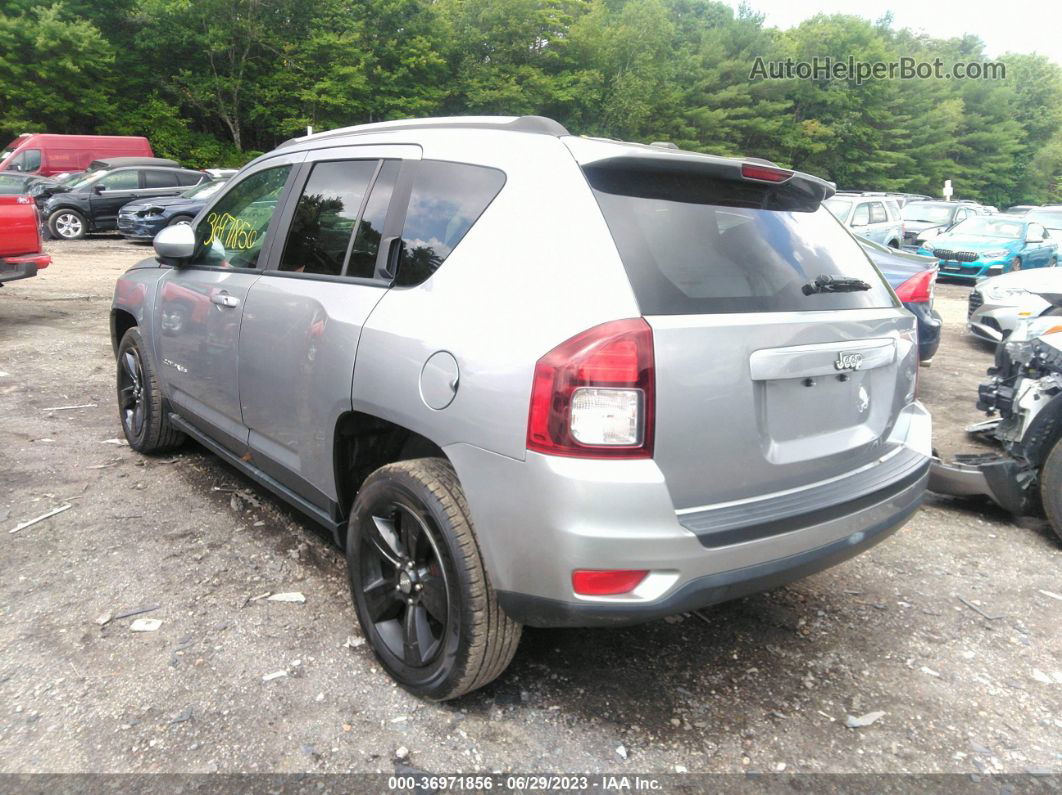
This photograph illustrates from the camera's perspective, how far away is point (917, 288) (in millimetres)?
6633

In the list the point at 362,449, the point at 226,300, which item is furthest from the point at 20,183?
the point at 362,449

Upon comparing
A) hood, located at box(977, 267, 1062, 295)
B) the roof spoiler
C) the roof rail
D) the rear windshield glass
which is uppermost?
the roof rail

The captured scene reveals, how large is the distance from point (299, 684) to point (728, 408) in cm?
168

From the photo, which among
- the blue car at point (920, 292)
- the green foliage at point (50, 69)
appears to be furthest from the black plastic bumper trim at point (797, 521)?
the green foliage at point (50, 69)

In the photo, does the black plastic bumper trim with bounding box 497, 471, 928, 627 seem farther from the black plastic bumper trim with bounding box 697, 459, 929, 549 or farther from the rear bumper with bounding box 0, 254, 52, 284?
the rear bumper with bounding box 0, 254, 52, 284

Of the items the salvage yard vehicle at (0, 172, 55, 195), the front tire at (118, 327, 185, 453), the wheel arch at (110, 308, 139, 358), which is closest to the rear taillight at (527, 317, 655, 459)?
the front tire at (118, 327, 185, 453)

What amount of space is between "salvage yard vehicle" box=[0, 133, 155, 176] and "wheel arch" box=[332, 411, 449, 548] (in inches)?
935

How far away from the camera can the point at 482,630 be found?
2307mm

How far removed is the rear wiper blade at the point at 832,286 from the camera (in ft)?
8.40

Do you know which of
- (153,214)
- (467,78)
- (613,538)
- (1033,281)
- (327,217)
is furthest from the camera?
(467,78)

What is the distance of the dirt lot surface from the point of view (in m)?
2.37

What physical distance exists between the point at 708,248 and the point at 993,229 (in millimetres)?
18488

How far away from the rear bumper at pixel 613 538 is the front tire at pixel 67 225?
19768mm

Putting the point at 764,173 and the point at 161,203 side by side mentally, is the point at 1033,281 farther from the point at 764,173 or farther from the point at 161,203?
the point at 161,203
